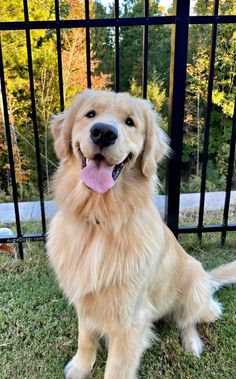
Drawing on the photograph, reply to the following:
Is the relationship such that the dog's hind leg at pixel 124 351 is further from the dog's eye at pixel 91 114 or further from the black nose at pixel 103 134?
the dog's eye at pixel 91 114

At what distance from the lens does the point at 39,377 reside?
6.59ft

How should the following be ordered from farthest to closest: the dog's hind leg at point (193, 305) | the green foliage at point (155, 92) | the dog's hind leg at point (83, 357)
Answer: the green foliage at point (155, 92) < the dog's hind leg at point (193, 305) < the dog's hind leg at point (83, 357)

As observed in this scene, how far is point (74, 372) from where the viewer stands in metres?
2.02

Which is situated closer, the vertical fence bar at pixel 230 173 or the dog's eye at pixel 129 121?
the dog's eye at pixel 129 121

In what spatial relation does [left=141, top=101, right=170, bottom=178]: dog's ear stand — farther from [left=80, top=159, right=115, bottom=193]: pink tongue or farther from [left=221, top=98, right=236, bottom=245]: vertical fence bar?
[left=221, top=98, right=236, bottom=245]: vertical fence bar

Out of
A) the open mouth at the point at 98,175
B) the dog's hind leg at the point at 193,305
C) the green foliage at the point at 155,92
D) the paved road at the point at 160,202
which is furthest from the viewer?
the green foliage at the point at 155,92

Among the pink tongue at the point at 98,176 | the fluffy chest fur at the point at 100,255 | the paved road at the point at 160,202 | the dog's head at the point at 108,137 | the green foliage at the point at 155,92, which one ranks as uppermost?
the dog's head at the point at 108,137

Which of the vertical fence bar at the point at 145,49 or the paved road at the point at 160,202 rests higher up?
the vertical fence bar at the point at 145,49

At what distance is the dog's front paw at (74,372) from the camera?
6.60 ft

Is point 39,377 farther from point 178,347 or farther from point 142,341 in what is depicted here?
Answer: point 178,347

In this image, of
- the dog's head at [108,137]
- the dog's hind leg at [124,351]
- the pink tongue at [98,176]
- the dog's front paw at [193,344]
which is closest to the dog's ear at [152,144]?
the dog's head at [108,137]

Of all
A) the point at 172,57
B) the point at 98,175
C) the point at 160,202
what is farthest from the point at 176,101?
the point at 160,202

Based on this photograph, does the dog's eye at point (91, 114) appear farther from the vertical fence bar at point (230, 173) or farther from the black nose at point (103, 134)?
the vertical fence bar at point (230, 173)

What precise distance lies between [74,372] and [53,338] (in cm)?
30
